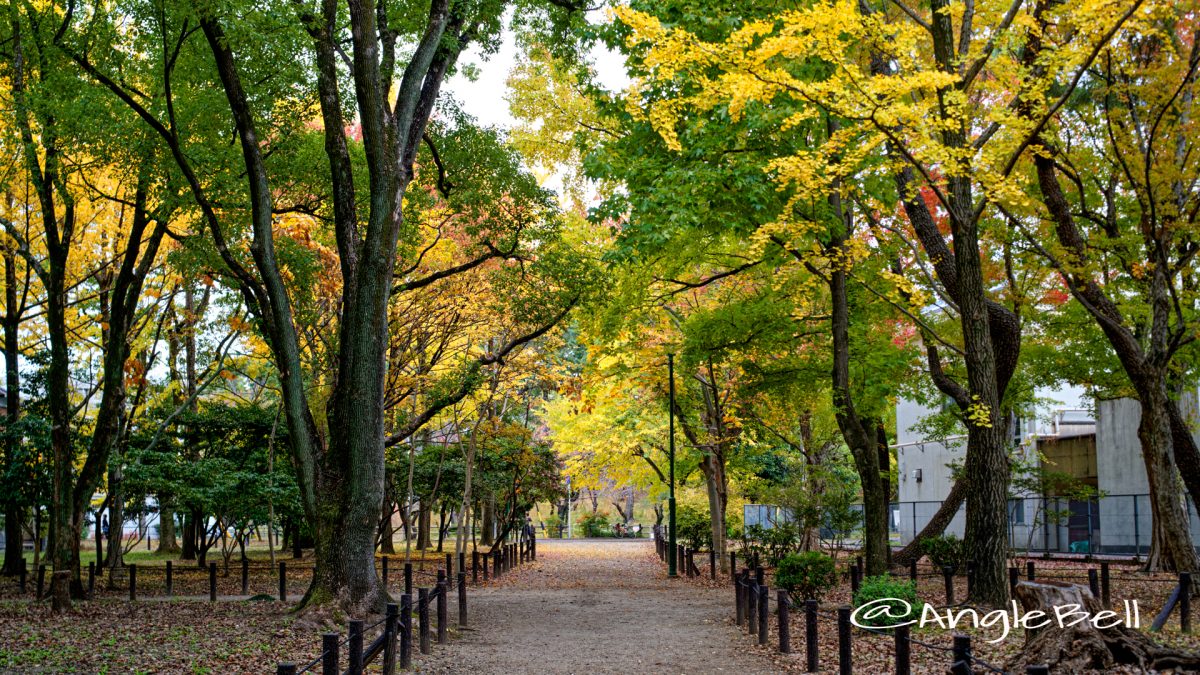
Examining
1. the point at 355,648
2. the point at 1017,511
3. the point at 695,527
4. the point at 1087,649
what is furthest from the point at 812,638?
the point at 1017,511

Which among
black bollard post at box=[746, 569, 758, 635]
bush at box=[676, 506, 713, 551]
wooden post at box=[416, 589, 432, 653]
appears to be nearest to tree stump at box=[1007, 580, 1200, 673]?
black bollard post at box=[746, 569, 758, 635]

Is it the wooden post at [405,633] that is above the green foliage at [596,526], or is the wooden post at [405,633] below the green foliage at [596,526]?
above

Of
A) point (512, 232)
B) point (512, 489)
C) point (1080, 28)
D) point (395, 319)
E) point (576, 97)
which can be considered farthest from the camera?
point (512, 489)

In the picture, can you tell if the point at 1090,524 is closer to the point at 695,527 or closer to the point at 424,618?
the point at 695,527

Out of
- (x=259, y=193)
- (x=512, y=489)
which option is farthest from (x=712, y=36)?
(x=512, y=489)

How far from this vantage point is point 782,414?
2548 cm

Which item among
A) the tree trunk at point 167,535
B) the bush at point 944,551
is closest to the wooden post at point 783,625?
the bush at point 944,551

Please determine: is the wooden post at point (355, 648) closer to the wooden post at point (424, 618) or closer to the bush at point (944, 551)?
the wooden post at point (424, 618)

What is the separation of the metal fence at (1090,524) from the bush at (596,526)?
31702 millimetres

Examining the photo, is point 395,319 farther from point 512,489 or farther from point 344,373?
point 512,489

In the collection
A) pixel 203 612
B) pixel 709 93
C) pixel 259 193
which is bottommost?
pixel 203 612

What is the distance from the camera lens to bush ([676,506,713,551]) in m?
34.9

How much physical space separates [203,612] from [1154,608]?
1470cm

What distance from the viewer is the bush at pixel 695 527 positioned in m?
34.9
